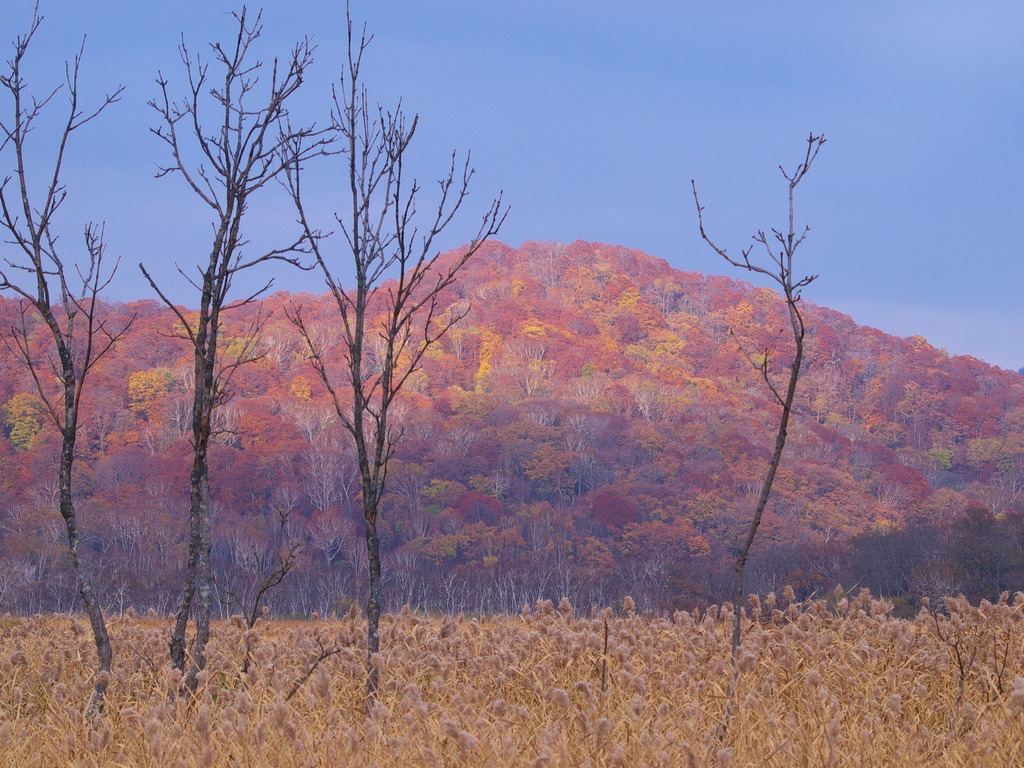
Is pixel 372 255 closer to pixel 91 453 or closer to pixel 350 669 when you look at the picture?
→ pixel 350 669

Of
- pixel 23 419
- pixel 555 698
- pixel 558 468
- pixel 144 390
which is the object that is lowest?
pixel 558 468

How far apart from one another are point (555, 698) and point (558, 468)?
6938 cm

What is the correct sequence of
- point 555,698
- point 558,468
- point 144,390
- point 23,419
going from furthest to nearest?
point 144,390 → point 23,419 → point 558,468 → point 555,698

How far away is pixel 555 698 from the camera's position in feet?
12.7

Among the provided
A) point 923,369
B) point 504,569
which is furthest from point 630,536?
point 923,369

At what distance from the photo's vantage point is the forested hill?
47.8 m

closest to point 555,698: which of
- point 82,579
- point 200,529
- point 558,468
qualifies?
point 200,529

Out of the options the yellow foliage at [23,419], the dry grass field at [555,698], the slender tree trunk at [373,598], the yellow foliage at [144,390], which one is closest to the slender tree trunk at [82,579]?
the dry grass field at [555,698]

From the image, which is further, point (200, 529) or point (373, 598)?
point (200, 529)

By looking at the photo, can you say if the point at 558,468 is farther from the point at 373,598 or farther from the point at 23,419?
the point at 373,598

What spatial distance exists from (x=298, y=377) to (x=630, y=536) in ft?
129

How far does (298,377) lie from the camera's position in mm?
89812

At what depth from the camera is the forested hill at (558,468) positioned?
47.8 metres

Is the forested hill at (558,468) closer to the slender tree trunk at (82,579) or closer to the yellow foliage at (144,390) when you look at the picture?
the yellow foliage at (144,390)
